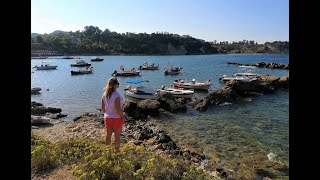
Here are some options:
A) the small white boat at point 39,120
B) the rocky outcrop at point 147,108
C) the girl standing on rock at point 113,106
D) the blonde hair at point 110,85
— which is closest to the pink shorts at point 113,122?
the girl standing on rock at point 113,106

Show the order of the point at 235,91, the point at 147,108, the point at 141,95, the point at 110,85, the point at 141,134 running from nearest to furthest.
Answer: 1. the point at 110,85
2. the point at 141,134
3. the point at 147,108
4. the point at 141,95
5. the point at 235,91

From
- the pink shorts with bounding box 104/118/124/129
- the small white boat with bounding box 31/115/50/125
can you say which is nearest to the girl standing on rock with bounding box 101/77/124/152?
the pink shorts with bounding box 104/118/124/129

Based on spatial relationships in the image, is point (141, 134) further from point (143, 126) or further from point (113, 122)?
point (113, 122)

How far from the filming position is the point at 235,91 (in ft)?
119

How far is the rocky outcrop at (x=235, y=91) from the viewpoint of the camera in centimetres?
3064

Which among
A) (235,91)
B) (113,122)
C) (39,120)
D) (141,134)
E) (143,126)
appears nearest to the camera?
(113,122)

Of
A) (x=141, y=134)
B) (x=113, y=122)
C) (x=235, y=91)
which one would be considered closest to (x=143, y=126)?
(x=141, y=134)

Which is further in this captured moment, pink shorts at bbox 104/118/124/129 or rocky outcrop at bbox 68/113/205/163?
rocky outcrop at bbox 68/113/205/163

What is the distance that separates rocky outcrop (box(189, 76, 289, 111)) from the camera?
30.6 m

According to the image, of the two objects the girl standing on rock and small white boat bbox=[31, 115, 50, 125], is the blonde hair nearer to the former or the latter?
the girl standing on rock

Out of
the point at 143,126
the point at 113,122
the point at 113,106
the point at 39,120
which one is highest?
the point at 113,106
